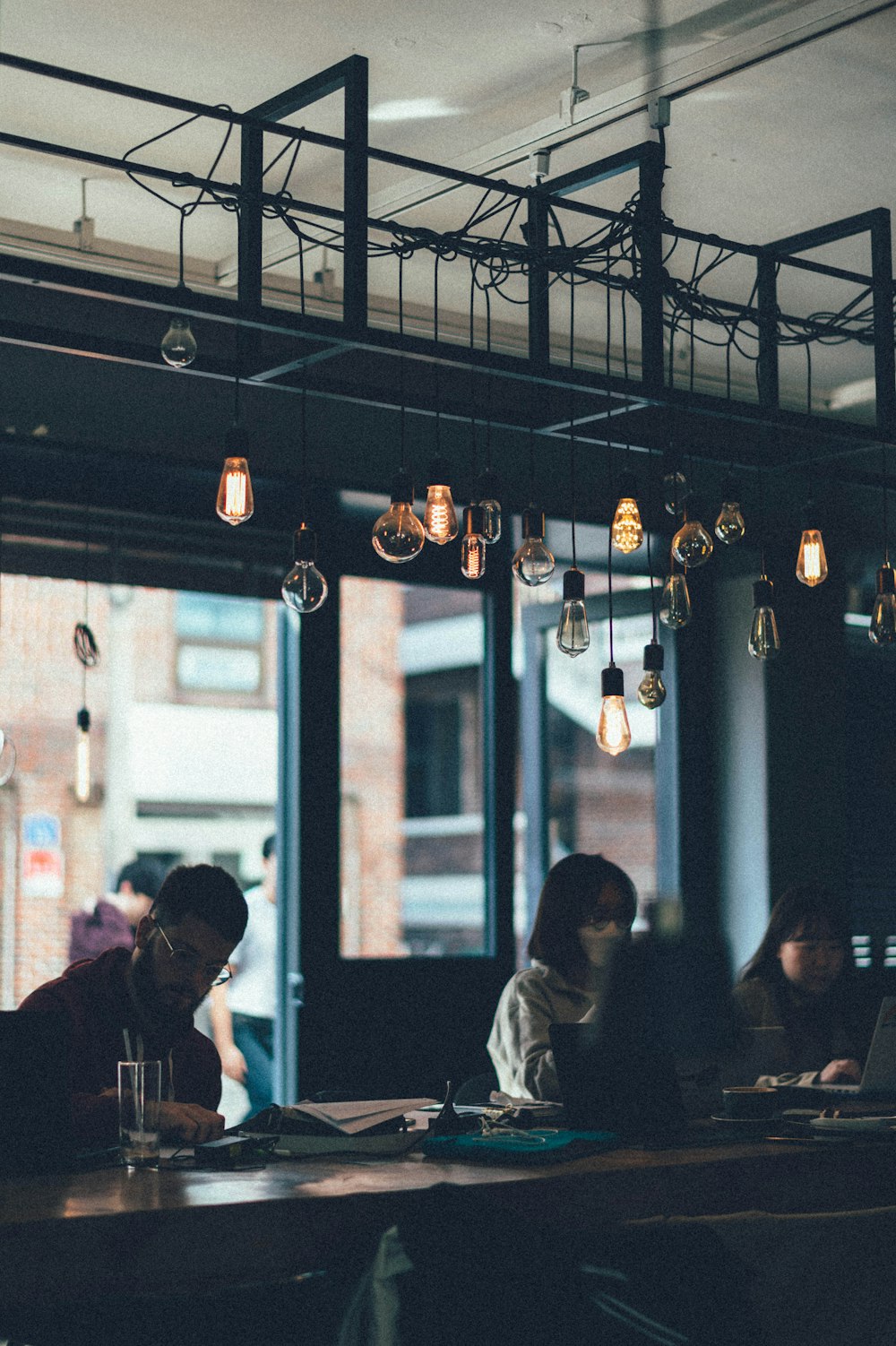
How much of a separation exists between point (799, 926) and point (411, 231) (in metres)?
2.45

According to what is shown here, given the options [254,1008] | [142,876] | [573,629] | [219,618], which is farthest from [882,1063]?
[142,876]

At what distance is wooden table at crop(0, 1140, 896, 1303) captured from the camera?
220 centimetres

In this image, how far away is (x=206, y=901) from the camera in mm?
3145

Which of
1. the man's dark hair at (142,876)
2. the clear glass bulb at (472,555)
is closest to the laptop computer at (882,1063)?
the clear glass bulb at (472,555)

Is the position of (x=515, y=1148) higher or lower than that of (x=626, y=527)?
lower

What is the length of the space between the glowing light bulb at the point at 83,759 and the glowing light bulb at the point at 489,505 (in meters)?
2.61

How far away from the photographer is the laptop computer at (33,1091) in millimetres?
2562

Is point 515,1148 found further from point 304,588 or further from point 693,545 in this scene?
point 693,545

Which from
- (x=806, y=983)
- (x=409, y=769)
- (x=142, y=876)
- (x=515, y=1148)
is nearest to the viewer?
(x=515, y=1148)

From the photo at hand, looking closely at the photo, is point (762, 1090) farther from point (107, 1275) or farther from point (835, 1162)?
point (107, 1275)

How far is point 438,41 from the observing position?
11.0 ft

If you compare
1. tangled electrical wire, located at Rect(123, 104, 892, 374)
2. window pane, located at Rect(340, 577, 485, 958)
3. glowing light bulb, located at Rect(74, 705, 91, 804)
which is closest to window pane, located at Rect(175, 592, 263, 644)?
window pane, located at Rect(340, 577, 485, 958)

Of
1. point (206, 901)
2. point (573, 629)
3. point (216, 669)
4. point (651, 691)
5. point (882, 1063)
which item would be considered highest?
point (216, 669)

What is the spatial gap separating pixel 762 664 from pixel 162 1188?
13.5 feet
